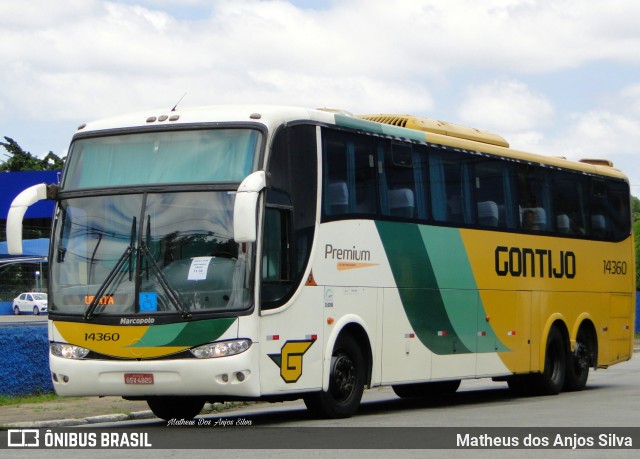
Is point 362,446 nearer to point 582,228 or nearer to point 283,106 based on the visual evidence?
point 283,106

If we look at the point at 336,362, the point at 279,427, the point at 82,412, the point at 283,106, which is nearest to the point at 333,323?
the point at 336,362

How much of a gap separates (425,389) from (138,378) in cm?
822

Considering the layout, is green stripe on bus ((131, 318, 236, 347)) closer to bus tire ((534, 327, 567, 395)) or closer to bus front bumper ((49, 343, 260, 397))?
bus front bumper ((49, 343, 260, 397))

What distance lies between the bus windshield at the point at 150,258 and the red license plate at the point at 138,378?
678 mm

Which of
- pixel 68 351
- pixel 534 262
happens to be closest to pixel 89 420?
pixel 68 351

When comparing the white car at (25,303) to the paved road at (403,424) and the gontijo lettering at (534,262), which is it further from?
the gontijo lettering at (534,262)

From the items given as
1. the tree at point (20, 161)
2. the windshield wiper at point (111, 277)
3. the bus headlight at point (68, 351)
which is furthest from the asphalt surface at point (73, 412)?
the tree at point (20, 161)

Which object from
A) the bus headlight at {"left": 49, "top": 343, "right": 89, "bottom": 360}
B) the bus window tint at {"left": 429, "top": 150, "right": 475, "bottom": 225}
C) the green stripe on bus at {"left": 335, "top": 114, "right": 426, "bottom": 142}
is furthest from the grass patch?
the green stripe on bus at {"left": 335, "top": 114, "right": 426, "bottom": 142}

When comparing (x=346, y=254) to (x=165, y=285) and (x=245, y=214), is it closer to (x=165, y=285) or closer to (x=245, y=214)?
(x=165, y=285)

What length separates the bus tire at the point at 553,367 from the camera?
68.6 ft

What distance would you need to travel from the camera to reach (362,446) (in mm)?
12008

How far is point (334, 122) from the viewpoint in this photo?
15.6m

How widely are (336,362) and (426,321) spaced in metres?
2.60

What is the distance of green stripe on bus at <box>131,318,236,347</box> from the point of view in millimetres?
13516
